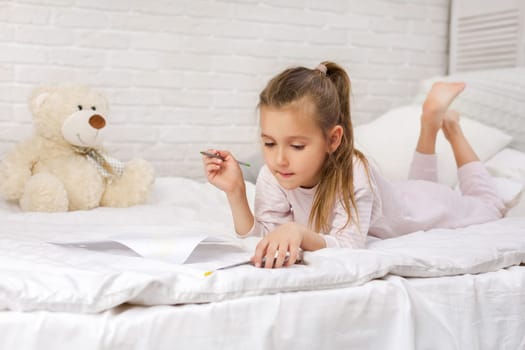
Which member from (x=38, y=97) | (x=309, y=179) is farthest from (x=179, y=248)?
(x=38, y=97)

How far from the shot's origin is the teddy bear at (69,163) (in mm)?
1842

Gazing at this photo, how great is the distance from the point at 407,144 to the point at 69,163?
1.11m

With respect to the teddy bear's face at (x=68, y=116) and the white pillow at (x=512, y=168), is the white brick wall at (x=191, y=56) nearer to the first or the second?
the teddy bear's face at (x=68, y=116)

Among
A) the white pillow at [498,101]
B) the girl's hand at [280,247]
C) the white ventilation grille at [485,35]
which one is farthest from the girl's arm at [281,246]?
the white ventilation grille at [485,35]

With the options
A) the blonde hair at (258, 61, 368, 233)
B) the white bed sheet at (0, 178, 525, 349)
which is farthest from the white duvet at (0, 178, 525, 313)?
the blonde hair at (258, 61, 368, 233)

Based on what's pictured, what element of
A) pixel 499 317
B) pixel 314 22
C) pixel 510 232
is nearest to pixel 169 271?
pixel 499 317

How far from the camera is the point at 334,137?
131 cm

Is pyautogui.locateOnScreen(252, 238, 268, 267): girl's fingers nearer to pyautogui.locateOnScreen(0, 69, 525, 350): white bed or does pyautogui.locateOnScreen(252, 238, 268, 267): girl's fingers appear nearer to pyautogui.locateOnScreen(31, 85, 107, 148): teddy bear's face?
pyautogui.locateOnScreen(0, 69, 525, 350): white bed

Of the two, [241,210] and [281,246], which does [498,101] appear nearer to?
[241,210]

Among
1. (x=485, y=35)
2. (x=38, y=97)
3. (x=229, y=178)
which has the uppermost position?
(x=485, y=35)

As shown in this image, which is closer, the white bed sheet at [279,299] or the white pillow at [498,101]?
the white bed sheet at [279,299]

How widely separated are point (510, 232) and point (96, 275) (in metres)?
0.94

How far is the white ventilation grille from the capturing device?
258cm

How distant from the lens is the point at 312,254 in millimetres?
1129
